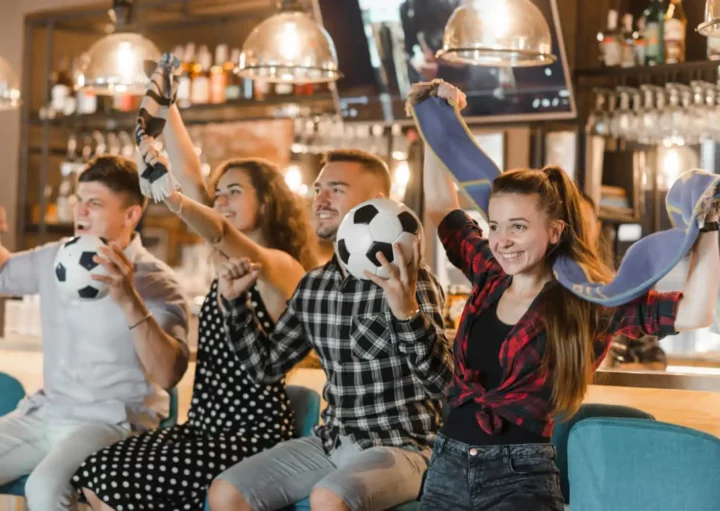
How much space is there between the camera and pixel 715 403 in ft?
9.18

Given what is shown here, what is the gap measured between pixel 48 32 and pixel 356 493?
16.0 feet

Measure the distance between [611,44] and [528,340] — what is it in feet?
10.1

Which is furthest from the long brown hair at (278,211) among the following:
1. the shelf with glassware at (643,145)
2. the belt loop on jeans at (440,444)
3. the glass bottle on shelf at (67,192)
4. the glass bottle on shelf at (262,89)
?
the glass bottle on shelf at (67,192)

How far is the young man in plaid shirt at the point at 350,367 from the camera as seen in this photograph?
2.46 metres

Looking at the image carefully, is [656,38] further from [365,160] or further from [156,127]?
[156,127]

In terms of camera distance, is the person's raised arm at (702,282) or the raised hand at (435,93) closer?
the person's raised arm at (702,282)

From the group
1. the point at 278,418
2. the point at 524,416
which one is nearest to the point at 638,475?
the point at 524,416

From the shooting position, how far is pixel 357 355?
265 centimetres

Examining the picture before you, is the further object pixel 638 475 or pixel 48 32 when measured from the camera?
pixel 48 32

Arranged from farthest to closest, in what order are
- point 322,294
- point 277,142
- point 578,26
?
point 277,142
point 578,26
point 322,294

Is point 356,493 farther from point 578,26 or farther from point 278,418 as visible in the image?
point 578,26

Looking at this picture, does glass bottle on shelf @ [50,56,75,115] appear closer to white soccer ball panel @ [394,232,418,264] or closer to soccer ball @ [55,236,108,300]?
soccer ball @ [55,236,108,300]

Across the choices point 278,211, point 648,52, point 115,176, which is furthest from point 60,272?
point 648,52

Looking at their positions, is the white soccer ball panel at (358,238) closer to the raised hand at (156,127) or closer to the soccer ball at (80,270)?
the raised hand at (156,127)
